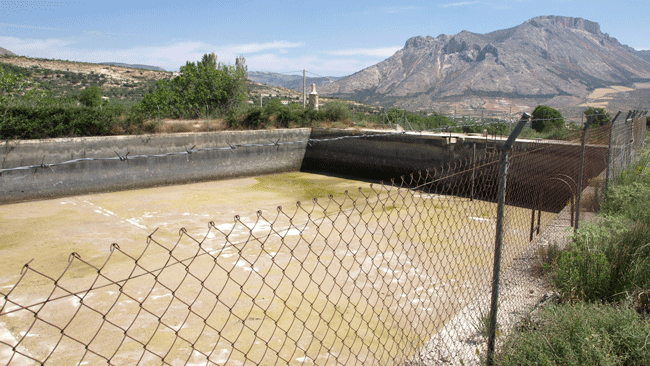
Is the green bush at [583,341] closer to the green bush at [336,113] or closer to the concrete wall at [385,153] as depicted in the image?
the concrete wall at [385,153]

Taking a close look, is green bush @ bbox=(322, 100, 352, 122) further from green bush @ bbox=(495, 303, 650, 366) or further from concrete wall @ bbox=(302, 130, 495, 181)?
green bush @ bbox=(495, 303, 650, 366)

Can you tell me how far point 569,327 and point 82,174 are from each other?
49.5 ft

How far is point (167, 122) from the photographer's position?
18.3m

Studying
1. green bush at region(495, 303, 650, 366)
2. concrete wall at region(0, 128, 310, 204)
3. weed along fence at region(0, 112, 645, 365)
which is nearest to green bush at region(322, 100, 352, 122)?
concrete wall at region(0, 128, 310, 204)

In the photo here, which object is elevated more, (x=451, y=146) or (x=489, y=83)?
(x=489, y=83)

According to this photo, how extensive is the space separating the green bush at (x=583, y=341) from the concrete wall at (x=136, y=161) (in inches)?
575

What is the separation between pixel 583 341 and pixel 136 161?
15.6 metres

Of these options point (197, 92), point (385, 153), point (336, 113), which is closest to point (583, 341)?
point (385, 153)

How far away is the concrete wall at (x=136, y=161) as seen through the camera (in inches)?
541

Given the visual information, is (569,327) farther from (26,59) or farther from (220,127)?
(26,59)

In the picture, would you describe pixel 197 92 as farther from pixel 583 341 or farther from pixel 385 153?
pixel 583 341

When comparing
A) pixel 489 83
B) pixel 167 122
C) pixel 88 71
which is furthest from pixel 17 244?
pixel 489 83

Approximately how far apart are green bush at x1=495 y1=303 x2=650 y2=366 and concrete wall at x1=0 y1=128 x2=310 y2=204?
14608mm

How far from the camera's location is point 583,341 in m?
2.97
